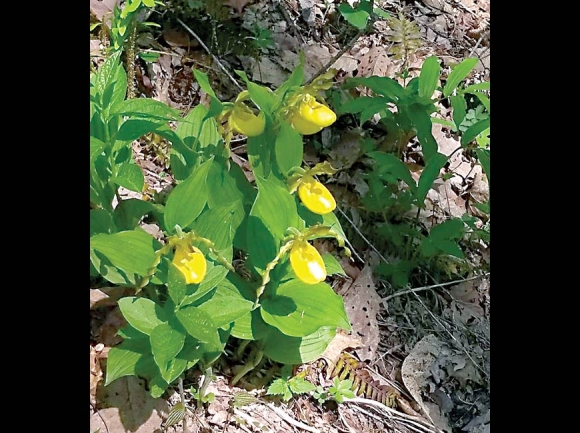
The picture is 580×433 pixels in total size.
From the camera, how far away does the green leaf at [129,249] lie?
1277 millimetres

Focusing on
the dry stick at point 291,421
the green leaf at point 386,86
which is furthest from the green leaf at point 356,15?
the dry stick at point 291,421

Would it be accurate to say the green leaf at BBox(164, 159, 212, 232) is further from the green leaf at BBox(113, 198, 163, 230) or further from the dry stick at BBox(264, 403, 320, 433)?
the dry stick at BBox(264, 403, 320, 433)

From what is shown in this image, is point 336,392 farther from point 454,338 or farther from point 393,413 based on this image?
point 454,338

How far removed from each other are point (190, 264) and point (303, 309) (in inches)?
13.3

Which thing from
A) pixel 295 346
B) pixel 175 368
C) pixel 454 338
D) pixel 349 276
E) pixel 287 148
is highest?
pixel 287 148

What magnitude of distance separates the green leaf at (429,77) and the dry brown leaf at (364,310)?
2.18 ft

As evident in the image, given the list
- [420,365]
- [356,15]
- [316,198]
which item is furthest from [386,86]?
[420,365]

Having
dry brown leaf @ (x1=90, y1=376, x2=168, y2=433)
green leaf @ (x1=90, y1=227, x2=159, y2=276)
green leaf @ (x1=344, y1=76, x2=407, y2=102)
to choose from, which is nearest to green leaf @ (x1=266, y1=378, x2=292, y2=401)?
dry brown leaf @ (x1=90, y1=376, x2=168, y2=433)

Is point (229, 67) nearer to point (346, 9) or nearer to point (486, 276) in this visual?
point (346, 9)

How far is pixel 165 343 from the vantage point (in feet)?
4.17

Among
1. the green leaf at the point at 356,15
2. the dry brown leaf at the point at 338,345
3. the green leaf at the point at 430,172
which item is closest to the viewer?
the dry brown leaf at the point at 338,345

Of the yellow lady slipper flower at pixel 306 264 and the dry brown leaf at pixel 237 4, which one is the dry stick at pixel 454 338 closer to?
the yellow lady slipper flower at pixel 306 264

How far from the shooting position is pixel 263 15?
258 centimetres

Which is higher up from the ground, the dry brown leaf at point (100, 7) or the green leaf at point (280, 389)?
the dry brown leaf at point (100, 7)
